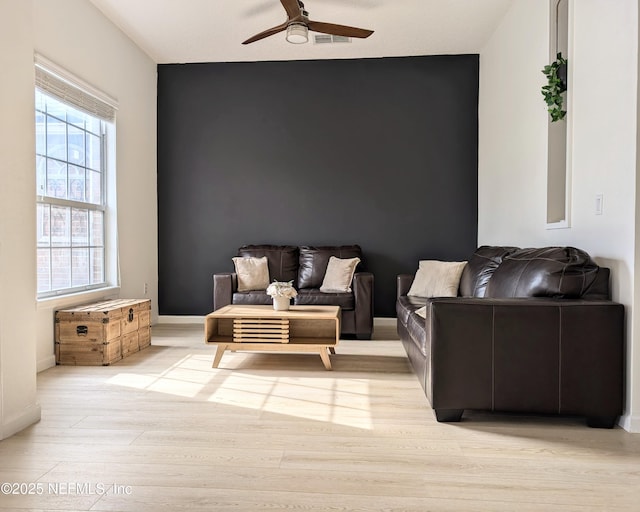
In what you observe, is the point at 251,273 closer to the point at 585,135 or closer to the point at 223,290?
the point at 223,290

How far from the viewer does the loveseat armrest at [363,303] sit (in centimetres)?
521

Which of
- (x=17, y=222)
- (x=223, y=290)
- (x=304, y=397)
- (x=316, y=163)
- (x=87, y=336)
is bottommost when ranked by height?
(x=304, y=397)

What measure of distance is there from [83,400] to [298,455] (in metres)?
1.59

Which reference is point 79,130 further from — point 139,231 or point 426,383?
point 426,383

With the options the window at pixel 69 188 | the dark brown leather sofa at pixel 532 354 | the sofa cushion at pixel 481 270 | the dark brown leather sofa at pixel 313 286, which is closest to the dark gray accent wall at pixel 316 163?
the dark brown leather sofa at pixel 313 286

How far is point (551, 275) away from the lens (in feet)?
9.45

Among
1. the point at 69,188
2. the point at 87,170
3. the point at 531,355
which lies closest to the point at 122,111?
the point at 87,170

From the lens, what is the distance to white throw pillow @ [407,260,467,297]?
486cm

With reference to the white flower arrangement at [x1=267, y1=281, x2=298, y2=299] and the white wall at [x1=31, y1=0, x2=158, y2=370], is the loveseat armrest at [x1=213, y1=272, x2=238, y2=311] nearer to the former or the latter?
the white wall at [x1=31, y1=0, x2=158, y2=370]

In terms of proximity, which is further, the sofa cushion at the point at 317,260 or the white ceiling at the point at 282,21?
the sofa cushion at the point at 317,260

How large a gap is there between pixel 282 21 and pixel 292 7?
4.04ft

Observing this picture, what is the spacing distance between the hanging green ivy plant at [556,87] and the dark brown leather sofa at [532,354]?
131 cm

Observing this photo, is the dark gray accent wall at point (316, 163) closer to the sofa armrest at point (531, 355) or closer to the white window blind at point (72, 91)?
the white window blind at point (72, 91)

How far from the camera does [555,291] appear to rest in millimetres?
2838
